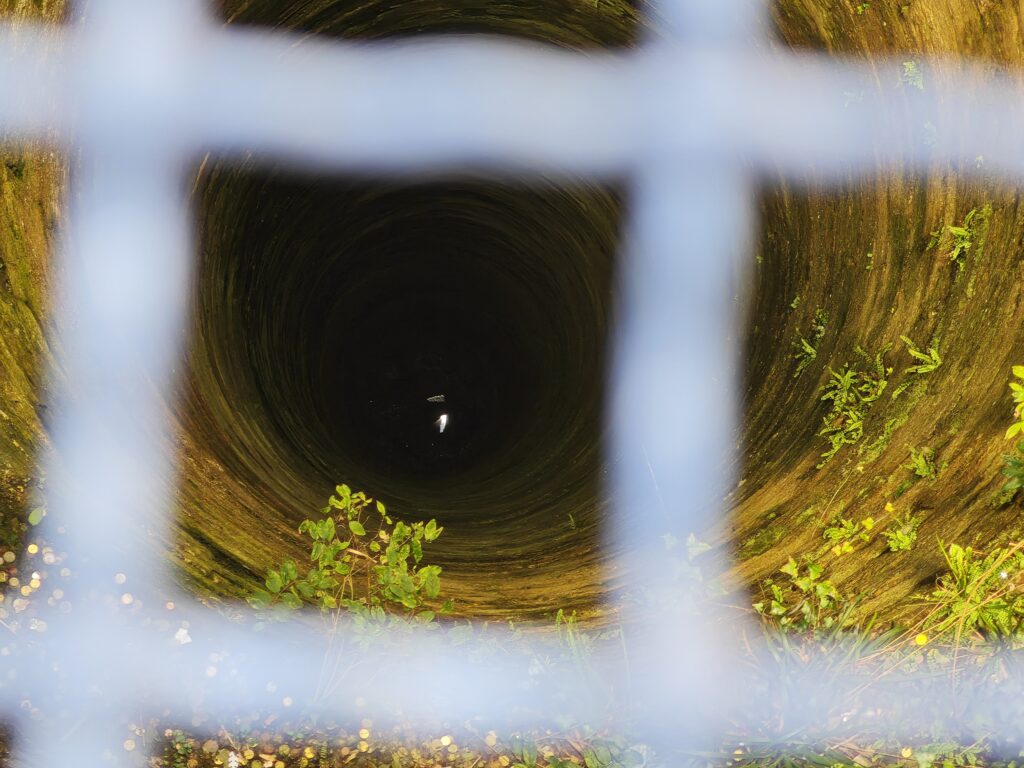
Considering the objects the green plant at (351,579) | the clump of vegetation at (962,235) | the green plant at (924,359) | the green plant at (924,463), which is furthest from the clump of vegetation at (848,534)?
the green plant at (351,579)

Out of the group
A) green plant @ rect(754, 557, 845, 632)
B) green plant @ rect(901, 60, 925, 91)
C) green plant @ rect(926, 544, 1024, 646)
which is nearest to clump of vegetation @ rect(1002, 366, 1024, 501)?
green plant @ rect(926, 544, 1024, 646)

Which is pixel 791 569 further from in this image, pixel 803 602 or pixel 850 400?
pixel 850 400

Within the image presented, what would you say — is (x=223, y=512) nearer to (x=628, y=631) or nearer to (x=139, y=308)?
(x=139, y=308)

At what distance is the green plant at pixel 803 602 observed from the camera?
6.67 ft

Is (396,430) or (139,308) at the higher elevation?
(396,430)

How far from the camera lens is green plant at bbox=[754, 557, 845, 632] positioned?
203 centimetres

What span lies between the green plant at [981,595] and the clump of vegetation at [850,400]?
0.41 meters

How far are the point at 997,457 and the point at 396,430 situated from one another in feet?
10.5

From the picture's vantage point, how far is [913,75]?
6.55ft

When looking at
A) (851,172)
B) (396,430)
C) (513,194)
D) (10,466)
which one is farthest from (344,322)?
(851,172)

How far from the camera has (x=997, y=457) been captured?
195 cm

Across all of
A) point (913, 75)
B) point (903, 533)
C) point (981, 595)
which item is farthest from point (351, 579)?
point (913, 75)

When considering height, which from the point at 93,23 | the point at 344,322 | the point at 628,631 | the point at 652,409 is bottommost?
the point at 628,631

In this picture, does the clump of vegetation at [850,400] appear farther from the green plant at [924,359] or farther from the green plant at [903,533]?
the green plant at [903,533]
